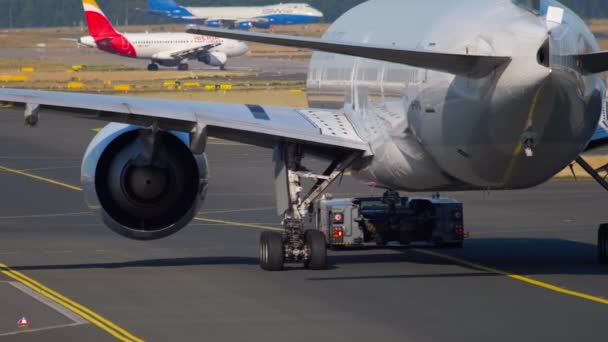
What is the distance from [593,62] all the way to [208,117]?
7584mm

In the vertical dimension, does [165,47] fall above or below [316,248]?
above

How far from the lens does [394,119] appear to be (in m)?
26.1

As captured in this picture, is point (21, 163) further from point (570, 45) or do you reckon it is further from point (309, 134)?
point (570, 45)

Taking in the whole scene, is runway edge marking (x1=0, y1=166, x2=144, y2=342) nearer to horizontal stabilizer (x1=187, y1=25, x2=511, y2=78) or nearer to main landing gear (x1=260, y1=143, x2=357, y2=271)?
main landing gear (x1=260, y1=143, x2=357, y2=271)

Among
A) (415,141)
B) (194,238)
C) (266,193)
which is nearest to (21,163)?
(266,193)

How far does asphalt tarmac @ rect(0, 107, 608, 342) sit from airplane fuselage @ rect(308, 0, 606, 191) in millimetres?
2154

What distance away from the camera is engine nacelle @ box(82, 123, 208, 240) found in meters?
27.2

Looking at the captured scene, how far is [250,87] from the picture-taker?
117 meters

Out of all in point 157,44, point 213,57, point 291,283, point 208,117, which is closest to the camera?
point 291,283

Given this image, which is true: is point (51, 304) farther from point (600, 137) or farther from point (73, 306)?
point (600, 137)

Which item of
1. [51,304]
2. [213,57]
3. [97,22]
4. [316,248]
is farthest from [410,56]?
[213,57]

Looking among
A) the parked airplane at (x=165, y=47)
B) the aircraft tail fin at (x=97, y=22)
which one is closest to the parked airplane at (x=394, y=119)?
the aircraft tail fin at (x=97, y=22)

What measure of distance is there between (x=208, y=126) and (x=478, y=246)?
866cm

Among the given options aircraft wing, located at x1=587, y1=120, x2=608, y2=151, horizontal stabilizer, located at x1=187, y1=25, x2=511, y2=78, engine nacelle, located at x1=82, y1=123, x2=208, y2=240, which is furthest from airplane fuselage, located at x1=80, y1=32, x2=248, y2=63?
horizontal stabilizer, located at x1=187, y1=25, x2=511, y2=78
